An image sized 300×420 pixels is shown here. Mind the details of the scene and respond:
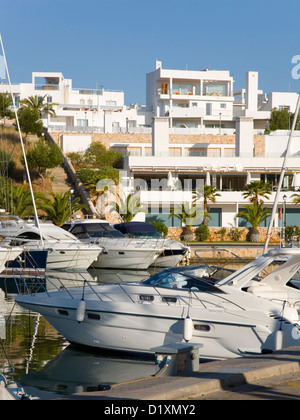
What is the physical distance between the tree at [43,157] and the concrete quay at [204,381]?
147 feet

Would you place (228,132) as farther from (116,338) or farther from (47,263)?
(116,338)

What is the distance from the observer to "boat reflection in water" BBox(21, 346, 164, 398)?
13523mm

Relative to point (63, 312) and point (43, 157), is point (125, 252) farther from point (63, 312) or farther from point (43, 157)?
point (43, 157)

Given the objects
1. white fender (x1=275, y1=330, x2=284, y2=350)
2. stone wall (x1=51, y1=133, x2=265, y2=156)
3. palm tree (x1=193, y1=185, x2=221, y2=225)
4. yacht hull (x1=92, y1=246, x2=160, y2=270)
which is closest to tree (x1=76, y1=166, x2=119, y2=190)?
palm tree (x1=193, y1=185, x2=221, y2=225)

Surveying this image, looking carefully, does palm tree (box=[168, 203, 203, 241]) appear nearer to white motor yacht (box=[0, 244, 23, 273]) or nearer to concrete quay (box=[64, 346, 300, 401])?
white motor yacht (box=[0, 244, 23, 273])

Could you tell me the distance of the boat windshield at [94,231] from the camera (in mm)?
35281

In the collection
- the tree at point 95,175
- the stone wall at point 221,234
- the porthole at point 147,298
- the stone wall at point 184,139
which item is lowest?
the stone wall at point 221,234

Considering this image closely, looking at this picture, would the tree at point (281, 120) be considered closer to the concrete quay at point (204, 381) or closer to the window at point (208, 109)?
the window at point (208, 109)

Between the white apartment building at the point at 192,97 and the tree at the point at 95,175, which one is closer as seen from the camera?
the tree at the point at 95,175

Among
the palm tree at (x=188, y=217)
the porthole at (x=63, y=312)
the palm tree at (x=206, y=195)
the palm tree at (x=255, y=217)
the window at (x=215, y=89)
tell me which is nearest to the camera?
the porthole at (x=63, y=312)

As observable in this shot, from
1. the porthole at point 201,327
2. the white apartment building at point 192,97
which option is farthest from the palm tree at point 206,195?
the porthole at point 201,327

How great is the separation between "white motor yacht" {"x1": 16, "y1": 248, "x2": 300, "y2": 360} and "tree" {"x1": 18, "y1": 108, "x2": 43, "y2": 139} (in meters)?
46.5

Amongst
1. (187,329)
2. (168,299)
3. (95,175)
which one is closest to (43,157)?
(95,175)
